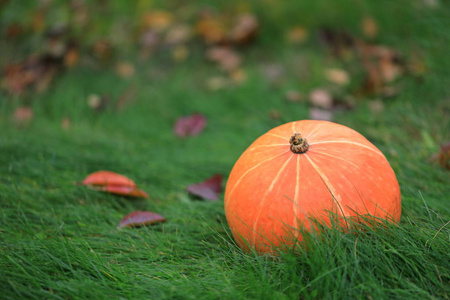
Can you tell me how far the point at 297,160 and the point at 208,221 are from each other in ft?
1.88

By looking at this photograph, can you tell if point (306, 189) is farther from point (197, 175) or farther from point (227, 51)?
point (227, 51)

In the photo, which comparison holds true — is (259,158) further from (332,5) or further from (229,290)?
(332,5)

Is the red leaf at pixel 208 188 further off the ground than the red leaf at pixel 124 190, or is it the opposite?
the red leaf at pixel 208 188

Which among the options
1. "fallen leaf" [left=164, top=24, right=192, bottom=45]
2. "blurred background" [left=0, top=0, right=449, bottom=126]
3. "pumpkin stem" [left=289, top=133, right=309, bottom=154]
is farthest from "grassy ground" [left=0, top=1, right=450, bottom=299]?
"pumpkin stem" [left=289, top=133, right=309, bottom=154]

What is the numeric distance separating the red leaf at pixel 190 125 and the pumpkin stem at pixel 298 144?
1.73m

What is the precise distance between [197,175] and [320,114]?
3.58ft

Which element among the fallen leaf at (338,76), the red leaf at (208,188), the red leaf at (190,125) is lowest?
the red leaf at (208,188)

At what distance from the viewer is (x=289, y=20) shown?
3.77 m

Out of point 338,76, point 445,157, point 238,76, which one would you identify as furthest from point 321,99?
point 445,157

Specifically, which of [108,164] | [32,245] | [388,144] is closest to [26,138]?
[108,164]

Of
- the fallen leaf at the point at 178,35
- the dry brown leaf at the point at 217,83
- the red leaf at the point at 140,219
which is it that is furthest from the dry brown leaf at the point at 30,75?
the red leaf at the point at 140,219

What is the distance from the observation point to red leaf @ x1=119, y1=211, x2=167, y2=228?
6.02ft

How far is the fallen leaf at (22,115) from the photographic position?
11.3 ft

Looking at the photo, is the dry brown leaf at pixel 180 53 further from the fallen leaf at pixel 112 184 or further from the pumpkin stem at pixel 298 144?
the pumpkin stem at pixel 298 144
